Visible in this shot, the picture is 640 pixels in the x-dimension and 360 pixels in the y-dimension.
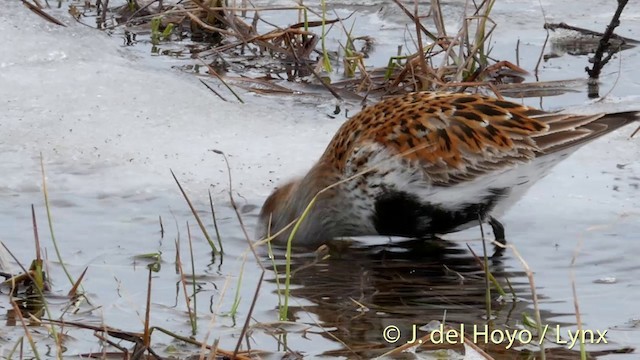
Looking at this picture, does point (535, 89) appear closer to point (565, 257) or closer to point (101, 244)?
point (565, 257)

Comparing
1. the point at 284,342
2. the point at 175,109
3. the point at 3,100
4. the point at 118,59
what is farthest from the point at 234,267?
the point at 118,59

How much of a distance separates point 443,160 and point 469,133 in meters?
0.18

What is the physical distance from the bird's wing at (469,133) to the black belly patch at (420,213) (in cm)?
14

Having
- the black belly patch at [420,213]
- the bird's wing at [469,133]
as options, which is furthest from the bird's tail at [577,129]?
the black belly patch at [420,213]

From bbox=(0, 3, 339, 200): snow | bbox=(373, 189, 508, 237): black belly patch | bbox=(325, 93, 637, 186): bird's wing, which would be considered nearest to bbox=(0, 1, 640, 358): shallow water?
bbox=(0, 3, 339, 200): snow

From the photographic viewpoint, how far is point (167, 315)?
13.9 feet

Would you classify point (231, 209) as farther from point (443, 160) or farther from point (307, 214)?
point (443, 160)

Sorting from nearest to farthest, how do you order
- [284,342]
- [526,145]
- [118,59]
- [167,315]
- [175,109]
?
[284,342] < [167,315] < [526,145] < [175,109] < [118,59]

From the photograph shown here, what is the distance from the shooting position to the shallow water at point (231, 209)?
14.1 ft

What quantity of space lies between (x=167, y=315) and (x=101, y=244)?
105cm

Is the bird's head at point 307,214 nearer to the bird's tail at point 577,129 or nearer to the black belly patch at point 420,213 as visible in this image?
the black belly patch at point 420,213

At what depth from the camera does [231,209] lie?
582 centimetres

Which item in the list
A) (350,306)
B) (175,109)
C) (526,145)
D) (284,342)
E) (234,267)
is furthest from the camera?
(175,109)

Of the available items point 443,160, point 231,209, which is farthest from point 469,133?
point 231,209
